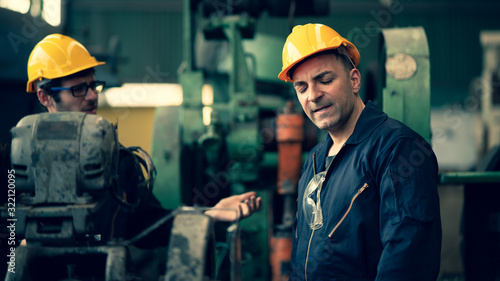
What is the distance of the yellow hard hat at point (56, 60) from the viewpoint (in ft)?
6.46

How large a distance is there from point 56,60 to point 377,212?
58.1 inches

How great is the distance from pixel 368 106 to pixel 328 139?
0.21 meters

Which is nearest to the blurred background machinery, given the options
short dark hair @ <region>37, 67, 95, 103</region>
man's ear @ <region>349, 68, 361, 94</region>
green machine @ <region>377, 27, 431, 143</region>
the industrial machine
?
green machine @ <region>377, 27, 431, 143</region>

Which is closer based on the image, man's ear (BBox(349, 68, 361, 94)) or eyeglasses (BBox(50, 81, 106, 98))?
man's ear (BBox(349, 68, 361, 94))

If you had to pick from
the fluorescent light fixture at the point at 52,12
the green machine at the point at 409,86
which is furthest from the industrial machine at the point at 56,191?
the fluorescent light fixture at the point at 52,12

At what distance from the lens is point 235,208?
1.70 m

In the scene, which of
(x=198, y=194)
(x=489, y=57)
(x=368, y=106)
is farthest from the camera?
(x=489, y=57)

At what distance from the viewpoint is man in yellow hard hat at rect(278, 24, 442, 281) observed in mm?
1247

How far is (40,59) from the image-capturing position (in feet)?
6.51

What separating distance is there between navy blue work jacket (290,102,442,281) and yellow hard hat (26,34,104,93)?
1234 mm

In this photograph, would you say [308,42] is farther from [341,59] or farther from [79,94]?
[79,94]

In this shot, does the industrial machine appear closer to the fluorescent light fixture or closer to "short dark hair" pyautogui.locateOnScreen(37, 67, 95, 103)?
"short dark hair" pyautogui.locateOnScreen(37, 67, 95, 103)

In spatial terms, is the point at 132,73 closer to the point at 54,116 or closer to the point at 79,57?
the point at 79,57

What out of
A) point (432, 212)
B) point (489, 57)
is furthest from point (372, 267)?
point (489, 57)
